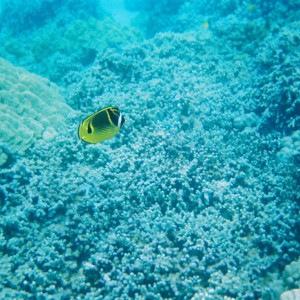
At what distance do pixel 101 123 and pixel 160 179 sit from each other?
1.81 m

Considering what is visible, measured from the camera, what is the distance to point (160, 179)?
4.01 metres

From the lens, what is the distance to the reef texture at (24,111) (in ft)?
15.3

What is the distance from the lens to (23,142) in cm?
474

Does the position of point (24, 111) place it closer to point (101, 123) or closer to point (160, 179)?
point (160, 179)

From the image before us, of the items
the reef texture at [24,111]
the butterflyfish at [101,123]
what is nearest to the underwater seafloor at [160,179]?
the reef texture at [24,111]

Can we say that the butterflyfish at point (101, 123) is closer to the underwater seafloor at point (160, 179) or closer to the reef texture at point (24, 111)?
the underwater seafloor at point (160, 179)

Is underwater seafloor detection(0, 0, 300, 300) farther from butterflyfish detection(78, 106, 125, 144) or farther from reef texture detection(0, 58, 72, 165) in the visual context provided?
butterflyfish detection(78, 106, 125, 144)

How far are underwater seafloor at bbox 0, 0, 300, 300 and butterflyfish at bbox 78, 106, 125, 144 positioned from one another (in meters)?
1.60

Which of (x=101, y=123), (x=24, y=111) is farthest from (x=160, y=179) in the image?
(x=24, y=111)

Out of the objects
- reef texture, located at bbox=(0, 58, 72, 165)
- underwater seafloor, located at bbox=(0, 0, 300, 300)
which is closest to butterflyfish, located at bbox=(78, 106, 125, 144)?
underwater seafloor, located at bbox=(0, 0, 300, 300)

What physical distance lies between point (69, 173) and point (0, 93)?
7.79 ft

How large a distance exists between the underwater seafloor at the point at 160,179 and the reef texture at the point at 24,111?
0.09ft

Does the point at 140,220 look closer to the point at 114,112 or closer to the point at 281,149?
the point at 114,112

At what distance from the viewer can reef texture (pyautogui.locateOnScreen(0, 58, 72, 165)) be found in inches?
184
